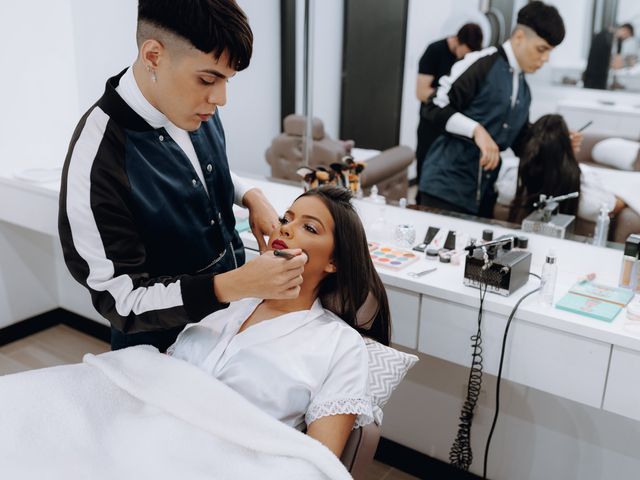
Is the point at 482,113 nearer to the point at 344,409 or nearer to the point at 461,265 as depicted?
the point at 461,265

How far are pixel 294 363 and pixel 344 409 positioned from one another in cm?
16

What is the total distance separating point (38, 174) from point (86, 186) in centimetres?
158

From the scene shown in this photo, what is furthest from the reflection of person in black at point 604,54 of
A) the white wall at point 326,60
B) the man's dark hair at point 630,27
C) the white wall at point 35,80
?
the white wall at point 35,80

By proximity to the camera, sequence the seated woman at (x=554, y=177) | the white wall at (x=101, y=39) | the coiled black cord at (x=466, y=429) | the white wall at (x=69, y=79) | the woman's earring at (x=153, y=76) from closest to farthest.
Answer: the woman's earring at (x=153, y=76) < the seated woman at (x=554, y=177) < the coiled black cord at (x=466, y=429) < the white wall at (x=69, y=79) < the white wall at (x=101, y=39)

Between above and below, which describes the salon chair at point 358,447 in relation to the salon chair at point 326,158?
below

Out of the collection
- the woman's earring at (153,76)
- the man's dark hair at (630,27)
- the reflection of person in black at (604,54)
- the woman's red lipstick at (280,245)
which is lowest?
the woman's red lipstick at (280,245)

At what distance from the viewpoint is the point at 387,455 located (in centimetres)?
239

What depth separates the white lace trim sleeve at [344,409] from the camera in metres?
1.38

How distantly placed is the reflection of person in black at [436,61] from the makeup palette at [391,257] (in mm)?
330

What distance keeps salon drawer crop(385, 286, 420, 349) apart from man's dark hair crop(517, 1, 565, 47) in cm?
82

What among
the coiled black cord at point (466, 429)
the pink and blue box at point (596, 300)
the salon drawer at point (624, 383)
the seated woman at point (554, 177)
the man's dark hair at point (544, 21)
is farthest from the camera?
the coiled black cord at point (466, 429)

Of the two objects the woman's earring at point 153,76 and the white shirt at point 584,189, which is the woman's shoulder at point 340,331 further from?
the white shirt at point 584,189

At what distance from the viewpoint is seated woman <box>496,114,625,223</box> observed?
1.95 meters

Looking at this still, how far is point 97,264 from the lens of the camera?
135 centimetres
